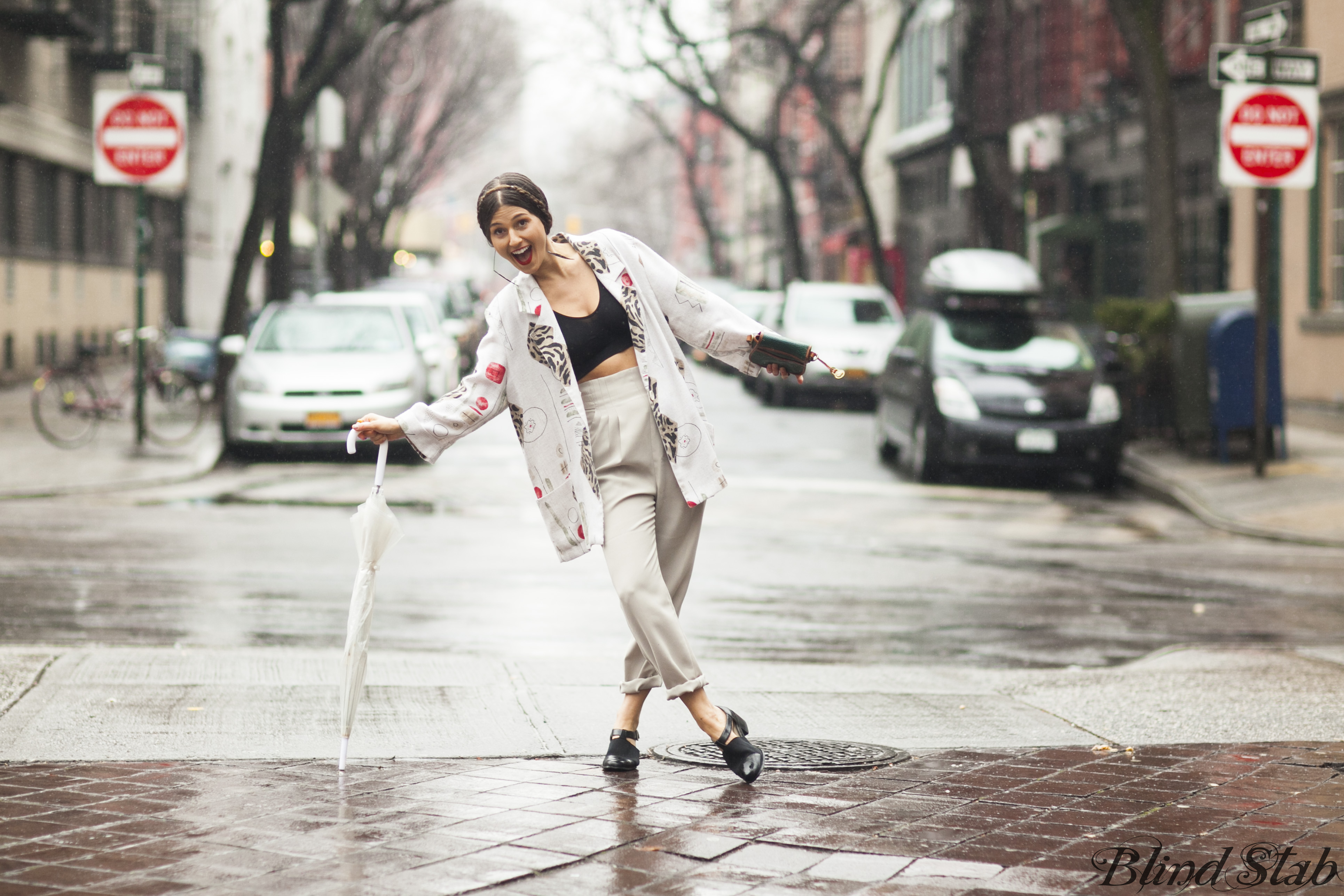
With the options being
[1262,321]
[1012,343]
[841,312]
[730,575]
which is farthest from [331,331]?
[841,312]

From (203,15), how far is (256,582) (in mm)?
26560

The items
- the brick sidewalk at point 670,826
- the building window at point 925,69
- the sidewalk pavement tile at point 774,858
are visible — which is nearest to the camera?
the brick sidewalk at point 670,826

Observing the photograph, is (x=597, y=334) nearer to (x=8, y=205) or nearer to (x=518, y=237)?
(x=518, y=237)

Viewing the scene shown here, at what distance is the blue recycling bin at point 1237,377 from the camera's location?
15023 millimetres

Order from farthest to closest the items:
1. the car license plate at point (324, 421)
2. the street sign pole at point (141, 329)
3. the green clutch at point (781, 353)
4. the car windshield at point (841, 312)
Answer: the car windshield at point (841, 312) → the street sign pole at point (141, 329) → the car license plate at point (324, 421) → the green clutch at point (781, 353)

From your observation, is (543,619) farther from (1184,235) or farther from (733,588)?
(1184,235)

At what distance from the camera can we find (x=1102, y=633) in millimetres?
8383

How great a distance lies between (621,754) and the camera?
5.19m

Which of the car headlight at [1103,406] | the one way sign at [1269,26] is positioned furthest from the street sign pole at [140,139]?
the one way sign at [1269,26]

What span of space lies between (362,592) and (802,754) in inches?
58.9

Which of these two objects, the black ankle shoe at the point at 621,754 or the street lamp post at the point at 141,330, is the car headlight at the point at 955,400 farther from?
the black ankle shoe at the point at 621,754

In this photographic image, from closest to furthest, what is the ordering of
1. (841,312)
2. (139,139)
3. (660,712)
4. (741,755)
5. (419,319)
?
(741,755) → (660,712) → (139,139) → (419,319) → (841,312)

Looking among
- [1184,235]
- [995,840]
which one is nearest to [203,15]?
[1184,235]

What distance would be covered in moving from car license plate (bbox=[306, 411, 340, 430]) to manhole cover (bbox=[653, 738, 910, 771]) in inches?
417
